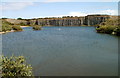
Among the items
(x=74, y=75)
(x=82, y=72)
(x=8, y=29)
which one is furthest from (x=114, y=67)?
(x=8, y=29)

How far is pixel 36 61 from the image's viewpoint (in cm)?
1138

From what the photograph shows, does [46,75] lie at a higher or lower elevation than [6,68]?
lower

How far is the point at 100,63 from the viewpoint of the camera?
35.8 feet

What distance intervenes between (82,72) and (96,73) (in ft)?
2.85

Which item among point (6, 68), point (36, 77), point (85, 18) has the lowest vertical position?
point (36, 77)

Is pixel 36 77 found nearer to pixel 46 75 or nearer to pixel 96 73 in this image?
pixel 46 75

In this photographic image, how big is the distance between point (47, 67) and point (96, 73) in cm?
336

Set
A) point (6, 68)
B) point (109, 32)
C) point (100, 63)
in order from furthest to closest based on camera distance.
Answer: point (109, 32) → point (100, 63) → point (6, 68)

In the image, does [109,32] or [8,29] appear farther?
[8,29]

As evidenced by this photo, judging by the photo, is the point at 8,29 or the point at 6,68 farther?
the point at 8,29

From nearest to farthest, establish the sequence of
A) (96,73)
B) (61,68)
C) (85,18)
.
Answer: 1. (96,73)
2. (61,68)
3. (85,18)

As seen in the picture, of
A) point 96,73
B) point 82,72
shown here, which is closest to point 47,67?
point 82,72

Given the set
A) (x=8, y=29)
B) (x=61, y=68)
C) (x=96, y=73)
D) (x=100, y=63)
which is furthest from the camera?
(x=8, y=29)

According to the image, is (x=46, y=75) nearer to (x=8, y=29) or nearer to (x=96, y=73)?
(x=96, y=73)
